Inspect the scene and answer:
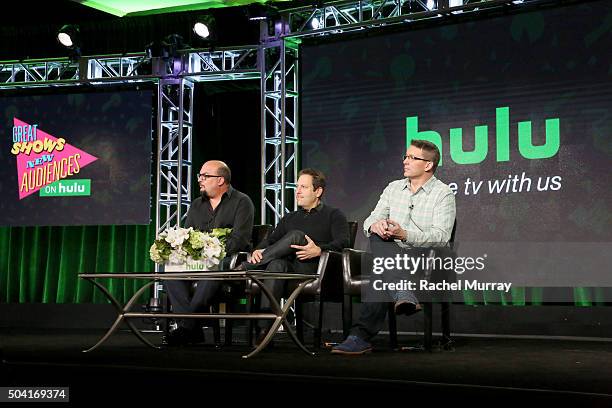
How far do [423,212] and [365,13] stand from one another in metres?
3.19

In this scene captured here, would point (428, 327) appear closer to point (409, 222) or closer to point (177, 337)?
point (409, 222)

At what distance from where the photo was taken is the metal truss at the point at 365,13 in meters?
6.20

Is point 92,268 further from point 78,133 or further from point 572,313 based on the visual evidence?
point 572,313

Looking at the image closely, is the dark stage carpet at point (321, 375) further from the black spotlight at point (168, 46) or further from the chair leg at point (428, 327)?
the black spotlight at point (168, 46)

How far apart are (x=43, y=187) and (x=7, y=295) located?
4.75 ft

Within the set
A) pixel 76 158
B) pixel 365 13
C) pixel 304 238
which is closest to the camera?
pixel 304 238

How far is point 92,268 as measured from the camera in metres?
8.52

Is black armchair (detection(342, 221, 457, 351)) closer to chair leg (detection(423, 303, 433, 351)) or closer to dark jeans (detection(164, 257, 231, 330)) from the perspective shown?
chair leg (detection(423, 303, 433, 351))

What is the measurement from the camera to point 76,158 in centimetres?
789

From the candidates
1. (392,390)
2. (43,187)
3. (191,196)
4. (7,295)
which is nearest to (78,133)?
(43,187)

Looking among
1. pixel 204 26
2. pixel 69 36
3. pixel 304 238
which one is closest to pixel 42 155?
pixel 69 36

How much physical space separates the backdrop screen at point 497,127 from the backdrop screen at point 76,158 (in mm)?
1681

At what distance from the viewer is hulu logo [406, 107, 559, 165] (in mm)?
5977

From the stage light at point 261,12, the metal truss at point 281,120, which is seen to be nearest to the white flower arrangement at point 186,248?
the metal truss at point 281,120
